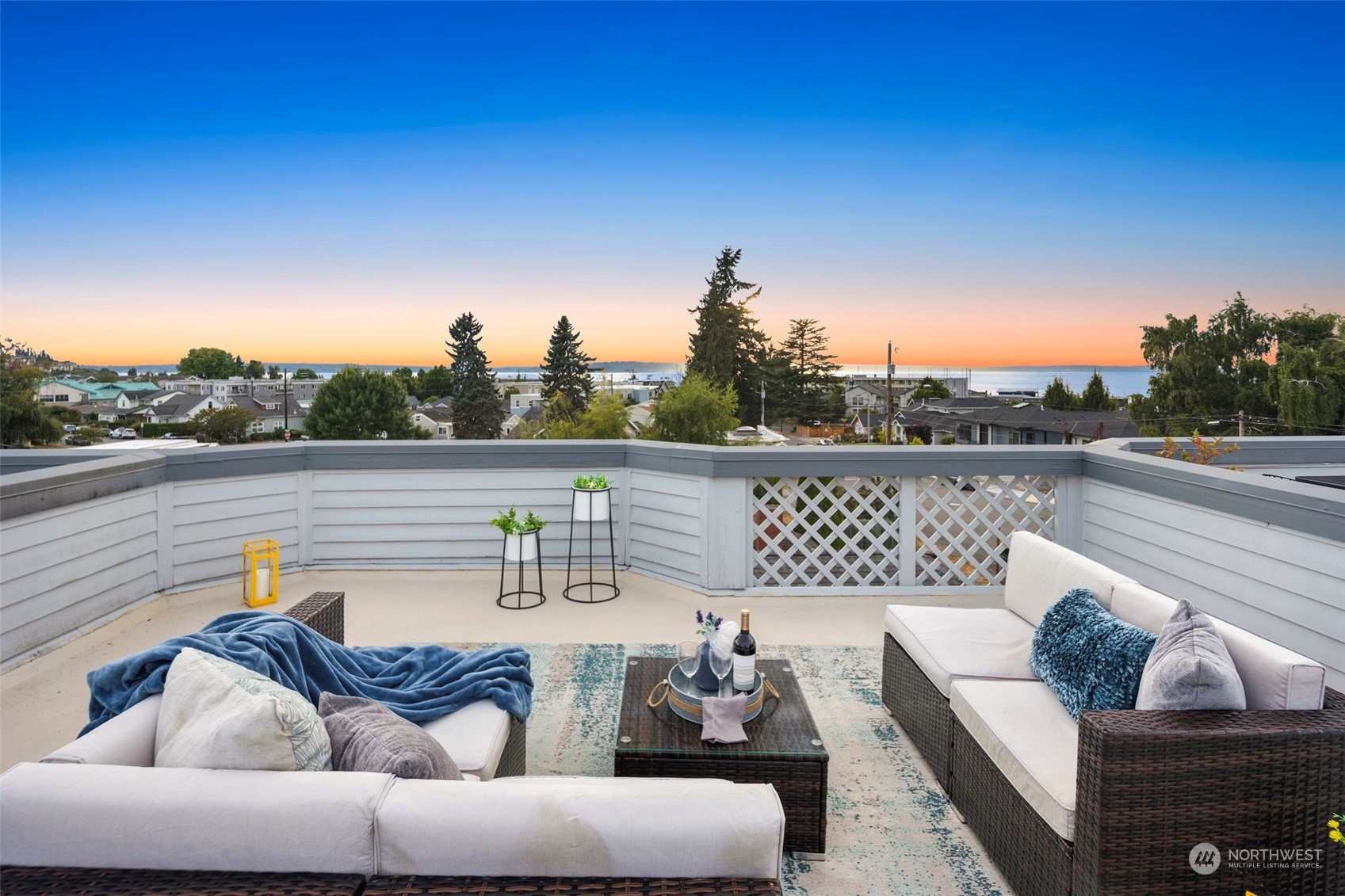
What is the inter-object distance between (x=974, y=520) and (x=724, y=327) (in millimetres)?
29199

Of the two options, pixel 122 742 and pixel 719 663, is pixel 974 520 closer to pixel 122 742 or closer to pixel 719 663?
pixel 719 663

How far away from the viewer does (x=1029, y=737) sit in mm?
1992

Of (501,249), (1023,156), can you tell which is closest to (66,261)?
(501,249)

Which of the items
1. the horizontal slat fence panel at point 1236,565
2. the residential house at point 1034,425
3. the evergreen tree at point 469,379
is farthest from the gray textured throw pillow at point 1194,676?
the evergreen tree at point 469,379

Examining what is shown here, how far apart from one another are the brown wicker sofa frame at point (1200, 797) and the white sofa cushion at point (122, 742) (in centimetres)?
190

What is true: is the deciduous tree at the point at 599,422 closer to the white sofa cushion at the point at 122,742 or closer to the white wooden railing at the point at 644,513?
the white wooden railing at the point at 644,513

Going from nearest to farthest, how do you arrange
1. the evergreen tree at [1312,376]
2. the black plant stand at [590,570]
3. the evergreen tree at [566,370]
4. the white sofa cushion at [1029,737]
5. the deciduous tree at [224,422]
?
the white sofa cushion at [1029,737] → the black plant stand at [590,570] → the evergreen tree at [1312,376] → the deciduous tree at [224,422] → the evergreen tree at [566,370]

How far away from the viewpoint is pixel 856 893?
1.98 meters

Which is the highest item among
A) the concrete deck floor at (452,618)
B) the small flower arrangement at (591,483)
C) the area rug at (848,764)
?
the small flower arrangement at (591,483)

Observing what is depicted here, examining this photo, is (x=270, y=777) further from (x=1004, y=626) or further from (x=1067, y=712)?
(x=1004, y=626)

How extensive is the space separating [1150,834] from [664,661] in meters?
1.50

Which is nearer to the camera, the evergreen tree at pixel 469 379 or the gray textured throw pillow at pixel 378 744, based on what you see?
the gray textured throw pillow at pixel 378 744

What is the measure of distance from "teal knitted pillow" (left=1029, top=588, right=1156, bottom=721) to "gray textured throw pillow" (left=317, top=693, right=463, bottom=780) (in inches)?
59.5

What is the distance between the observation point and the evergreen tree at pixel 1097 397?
122ft
